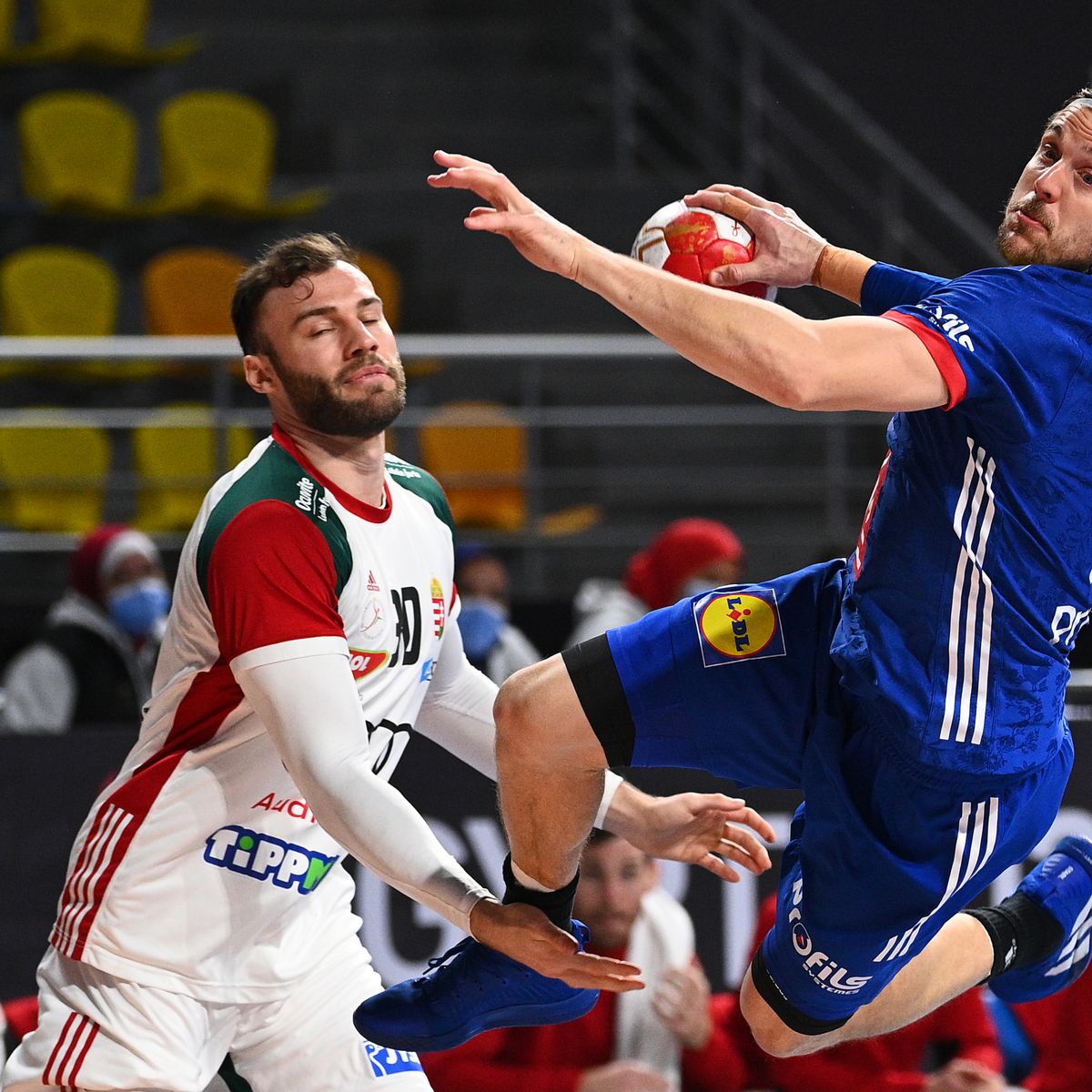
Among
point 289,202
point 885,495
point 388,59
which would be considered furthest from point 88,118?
point 885,495

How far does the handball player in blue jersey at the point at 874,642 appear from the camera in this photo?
103 inches

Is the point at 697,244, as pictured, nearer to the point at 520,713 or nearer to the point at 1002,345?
the point at 1002,345

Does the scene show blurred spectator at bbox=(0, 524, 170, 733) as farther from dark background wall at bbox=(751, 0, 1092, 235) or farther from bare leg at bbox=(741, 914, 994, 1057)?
dark background wall at bbox=(751, 0, 1092, 235)

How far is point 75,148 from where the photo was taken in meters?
10.7

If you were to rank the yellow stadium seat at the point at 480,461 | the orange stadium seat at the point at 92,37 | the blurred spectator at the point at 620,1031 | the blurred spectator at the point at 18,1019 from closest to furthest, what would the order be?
the blurred spectator at the point at 18,1019, the blurred spectator at the point at 620,1031, the yellow stadium seat at the point at 480,461, the orange stadium seat at the point at 92,37

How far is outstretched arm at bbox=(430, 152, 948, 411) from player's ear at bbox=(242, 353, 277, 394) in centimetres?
83

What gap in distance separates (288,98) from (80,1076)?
9.38 metres

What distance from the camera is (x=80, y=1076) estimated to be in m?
2.98

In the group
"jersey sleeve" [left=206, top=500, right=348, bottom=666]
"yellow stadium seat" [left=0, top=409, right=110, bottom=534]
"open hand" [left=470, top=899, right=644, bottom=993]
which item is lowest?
"yellow stadium seat" [left=0, top=409, right=110, bottom=534]

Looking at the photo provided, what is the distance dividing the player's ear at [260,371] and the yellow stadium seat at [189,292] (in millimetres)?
6666

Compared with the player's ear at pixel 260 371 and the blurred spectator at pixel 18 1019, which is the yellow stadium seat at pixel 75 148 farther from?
the player's ear at pixel 260 371

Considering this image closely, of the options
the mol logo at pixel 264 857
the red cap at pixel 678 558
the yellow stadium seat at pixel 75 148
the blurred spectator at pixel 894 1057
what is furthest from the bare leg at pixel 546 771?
the yellow stadium seat at pixel 75 148

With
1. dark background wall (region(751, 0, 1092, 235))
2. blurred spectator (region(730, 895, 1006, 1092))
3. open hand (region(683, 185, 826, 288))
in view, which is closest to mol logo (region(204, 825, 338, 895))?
open hand (region(683, 185, 826, 288))

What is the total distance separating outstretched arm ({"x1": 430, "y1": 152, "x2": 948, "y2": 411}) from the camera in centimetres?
253
